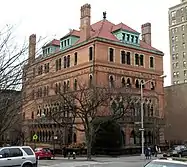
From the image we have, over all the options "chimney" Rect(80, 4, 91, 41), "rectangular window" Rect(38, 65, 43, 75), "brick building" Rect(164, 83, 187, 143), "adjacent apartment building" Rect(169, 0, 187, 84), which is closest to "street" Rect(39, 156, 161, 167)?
"rectangular window" Rect(38, 65, 43, 75)

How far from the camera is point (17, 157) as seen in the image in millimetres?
19875

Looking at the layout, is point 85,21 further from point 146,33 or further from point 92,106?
point 92,106

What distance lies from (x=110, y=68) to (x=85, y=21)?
8.56 metres

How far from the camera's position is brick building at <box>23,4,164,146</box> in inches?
2122

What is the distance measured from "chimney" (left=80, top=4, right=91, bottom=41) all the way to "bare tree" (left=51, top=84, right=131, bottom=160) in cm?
946

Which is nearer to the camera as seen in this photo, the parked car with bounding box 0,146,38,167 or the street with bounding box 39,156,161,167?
the parked car with bounding box 0,146,38,167

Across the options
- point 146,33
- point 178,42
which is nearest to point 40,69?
point 146,33

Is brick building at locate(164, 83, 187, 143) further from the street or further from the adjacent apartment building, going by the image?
the street

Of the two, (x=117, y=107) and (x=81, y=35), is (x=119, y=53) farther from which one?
(x=117, y=107)

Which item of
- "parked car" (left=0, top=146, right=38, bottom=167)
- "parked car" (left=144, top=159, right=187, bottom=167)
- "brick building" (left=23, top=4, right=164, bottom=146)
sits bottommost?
"parked car" (left=0, top=146, right=38, bottom=167)

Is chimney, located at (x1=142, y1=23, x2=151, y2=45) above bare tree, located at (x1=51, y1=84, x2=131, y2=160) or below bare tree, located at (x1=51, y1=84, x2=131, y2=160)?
above

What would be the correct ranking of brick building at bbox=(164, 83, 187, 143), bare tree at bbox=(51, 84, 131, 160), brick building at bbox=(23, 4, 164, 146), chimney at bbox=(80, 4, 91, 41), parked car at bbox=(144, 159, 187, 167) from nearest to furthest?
1. parked car at bbox=(144, 159, 187, 167)
2. bare tree at bbox=(51, 84, 131, 160)
3. brick building at bbox=(23, 4, 164, 146)
4. chimney at bbox=(80, 4, 91, 41)
5. brick building at bbox=(164, 83, 187, 143)

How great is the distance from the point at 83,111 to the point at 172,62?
3075 inches

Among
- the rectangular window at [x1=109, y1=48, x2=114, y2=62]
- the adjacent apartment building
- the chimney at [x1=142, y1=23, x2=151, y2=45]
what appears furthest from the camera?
the adjacent apartment building
